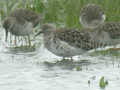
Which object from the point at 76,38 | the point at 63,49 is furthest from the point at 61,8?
the point at 63,49

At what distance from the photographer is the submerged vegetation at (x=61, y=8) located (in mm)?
13984

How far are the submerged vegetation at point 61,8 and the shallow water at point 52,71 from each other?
3.65 meters

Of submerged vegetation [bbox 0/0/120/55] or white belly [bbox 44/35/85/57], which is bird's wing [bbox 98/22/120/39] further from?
submerged vegetation [bbox 0/0/120/55]

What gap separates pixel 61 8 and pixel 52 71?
6.96 meters

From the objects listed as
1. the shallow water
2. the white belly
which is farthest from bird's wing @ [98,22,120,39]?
the white belly

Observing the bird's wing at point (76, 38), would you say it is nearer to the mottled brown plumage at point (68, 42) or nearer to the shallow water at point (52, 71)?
the mottled brown plumage at point (68, 42)

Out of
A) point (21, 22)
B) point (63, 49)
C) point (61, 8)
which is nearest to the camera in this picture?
point (63, 49)

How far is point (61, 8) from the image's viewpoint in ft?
49.8

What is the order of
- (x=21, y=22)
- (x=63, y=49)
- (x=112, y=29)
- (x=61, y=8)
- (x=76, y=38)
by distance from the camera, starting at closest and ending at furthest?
(x=63, y=49) → (x=76, y=38) → (x=112, y=29) → (x=21, y=22) → (x=61, y=8)

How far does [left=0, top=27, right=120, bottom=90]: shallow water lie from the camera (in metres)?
7.33

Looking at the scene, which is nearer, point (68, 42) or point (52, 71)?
point (52, 71)

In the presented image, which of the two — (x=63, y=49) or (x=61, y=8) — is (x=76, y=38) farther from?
(x=61, y=8)

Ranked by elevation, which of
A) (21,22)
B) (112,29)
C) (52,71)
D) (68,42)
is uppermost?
(21,22)

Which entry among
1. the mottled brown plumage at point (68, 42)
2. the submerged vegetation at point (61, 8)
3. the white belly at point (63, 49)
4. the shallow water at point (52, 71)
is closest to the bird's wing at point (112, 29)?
the shallow water at point (52, 71)
